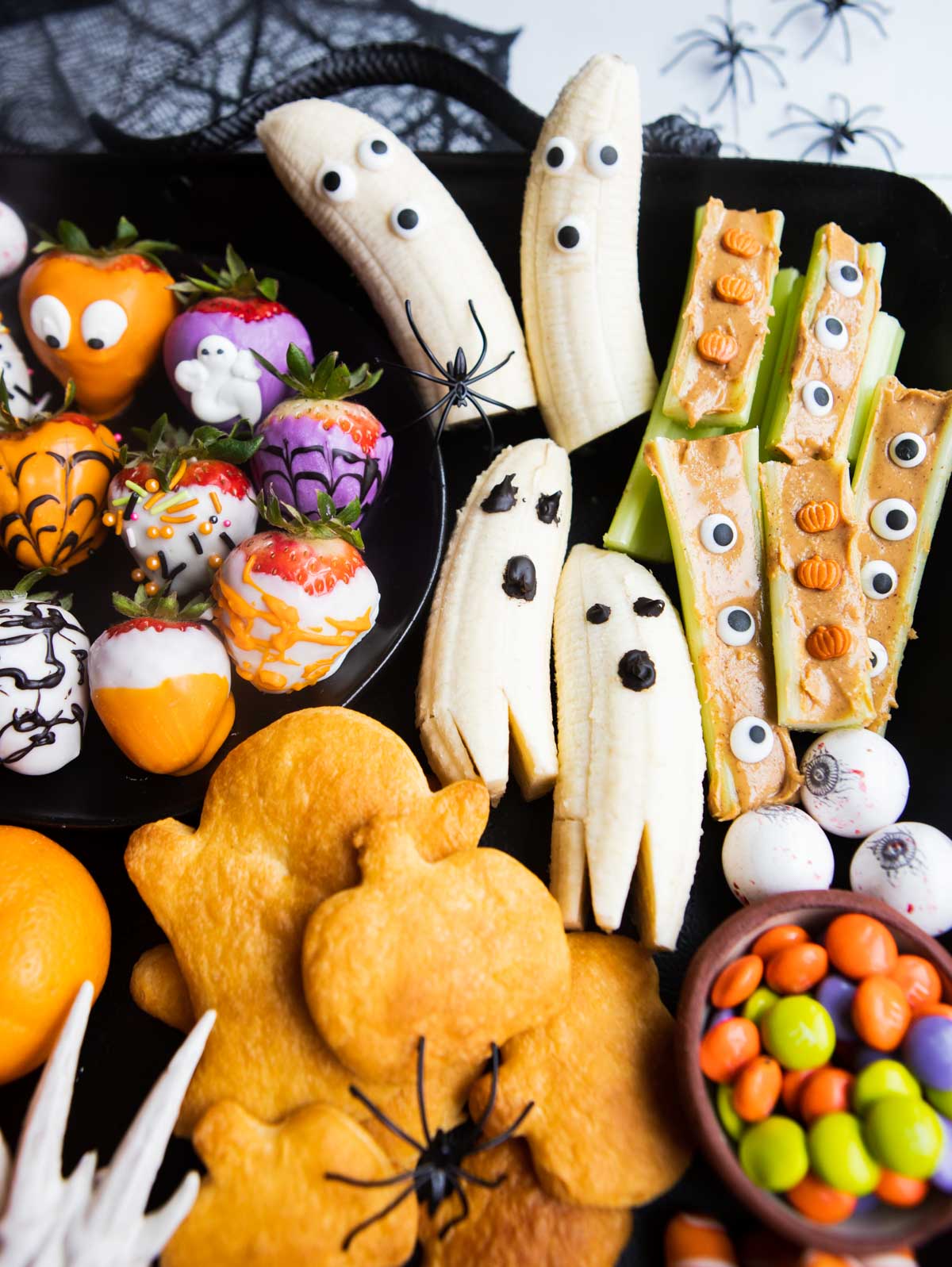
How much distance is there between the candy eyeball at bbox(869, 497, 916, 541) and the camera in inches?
53.4

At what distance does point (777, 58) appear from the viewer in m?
2.11

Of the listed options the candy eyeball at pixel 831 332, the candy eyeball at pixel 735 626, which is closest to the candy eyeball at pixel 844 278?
the candy eyeball at pixel 831 332

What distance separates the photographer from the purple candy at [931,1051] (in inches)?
37.5

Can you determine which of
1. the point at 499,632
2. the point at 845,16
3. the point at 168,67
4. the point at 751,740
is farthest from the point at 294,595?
the point at 845,16

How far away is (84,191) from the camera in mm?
1611

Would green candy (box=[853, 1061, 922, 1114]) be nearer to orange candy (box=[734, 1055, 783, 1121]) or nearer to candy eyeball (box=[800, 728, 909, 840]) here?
orange candy (box=[734, 1055, 783, 1121])

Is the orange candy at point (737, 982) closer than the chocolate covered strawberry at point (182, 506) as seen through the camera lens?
Yes

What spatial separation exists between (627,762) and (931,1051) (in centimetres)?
45

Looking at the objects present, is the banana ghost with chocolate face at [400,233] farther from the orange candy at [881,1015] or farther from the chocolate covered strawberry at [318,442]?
the orange candy at [881,1015]

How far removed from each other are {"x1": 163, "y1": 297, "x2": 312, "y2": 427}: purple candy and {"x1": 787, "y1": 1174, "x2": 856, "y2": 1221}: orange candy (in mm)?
1130

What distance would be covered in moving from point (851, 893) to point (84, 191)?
1563mm

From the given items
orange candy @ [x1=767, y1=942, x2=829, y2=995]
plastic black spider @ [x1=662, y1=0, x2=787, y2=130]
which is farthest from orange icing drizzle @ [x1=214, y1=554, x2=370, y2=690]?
plastic black spider @ [x1=662, y1=0, x2=787, y2=130]

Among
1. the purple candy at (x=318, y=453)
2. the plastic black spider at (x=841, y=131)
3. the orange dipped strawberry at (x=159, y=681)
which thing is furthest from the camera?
the plastic black spider at (x=841, y=131)

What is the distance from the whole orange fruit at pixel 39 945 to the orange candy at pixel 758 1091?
73 cm
